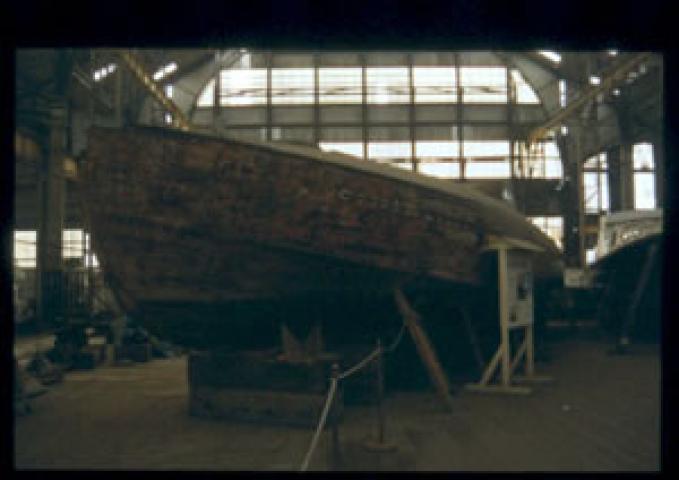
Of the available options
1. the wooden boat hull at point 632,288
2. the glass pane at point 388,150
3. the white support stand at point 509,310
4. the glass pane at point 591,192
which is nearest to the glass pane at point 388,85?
the glass pane at point 388,150

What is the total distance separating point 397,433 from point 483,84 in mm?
19065

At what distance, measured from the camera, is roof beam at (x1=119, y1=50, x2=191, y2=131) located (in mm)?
14523

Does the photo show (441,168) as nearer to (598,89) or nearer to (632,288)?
(598,89)

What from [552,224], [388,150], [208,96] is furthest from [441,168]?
[208,96]

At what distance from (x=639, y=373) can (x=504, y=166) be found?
14.5m

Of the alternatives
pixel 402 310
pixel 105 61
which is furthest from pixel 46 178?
pixel 402 310

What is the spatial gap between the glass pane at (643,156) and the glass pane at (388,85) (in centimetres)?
827

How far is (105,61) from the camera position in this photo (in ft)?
52.3

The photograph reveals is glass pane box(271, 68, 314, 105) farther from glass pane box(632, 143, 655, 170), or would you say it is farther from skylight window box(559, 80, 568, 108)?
glass pane box(632, 143, 655, 170)

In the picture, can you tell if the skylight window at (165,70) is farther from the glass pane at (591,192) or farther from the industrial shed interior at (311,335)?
the glass pane at (591,192)

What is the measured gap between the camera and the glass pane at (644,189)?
20578 mm

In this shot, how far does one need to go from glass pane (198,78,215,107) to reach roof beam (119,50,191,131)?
180 centimetres

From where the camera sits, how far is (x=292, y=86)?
21.6 m

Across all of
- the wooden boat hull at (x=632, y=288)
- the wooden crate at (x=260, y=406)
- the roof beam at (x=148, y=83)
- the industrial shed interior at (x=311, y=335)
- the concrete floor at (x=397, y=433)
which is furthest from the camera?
the roof beam at (x=148, y=83)
